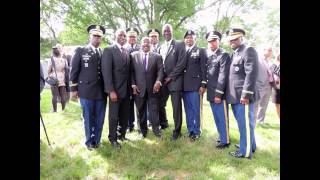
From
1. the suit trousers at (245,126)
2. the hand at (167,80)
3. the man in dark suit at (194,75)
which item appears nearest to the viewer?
the suit trousers at (245,126)

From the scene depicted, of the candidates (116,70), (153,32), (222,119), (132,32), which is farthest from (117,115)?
(222,119)

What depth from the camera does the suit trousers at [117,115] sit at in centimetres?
504

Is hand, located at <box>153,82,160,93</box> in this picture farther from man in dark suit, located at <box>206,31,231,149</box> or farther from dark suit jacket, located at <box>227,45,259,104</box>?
dark suit jacket, located at <box>227,45,259,104</box>

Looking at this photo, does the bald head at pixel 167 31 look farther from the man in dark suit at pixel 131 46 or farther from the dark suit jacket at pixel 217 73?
the dark suit jacket at pixel 217 73

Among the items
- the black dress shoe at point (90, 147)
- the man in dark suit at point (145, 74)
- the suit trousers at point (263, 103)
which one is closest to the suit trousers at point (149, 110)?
the man in dark suit at point (145, 74)

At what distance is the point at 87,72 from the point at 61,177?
1473 millimetres

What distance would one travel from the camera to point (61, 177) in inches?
169

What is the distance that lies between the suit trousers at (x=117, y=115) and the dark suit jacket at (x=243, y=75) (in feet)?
5.06

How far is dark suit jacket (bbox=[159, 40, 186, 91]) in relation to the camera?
5.19m

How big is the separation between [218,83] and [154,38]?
128cm

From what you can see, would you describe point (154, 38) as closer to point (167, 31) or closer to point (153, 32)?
point (153, 32)

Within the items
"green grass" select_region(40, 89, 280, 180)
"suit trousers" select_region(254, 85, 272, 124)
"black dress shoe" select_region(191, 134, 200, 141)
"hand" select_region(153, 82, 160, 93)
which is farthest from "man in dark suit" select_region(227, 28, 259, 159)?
"hand" select_region(153, 82, 160, 93)
